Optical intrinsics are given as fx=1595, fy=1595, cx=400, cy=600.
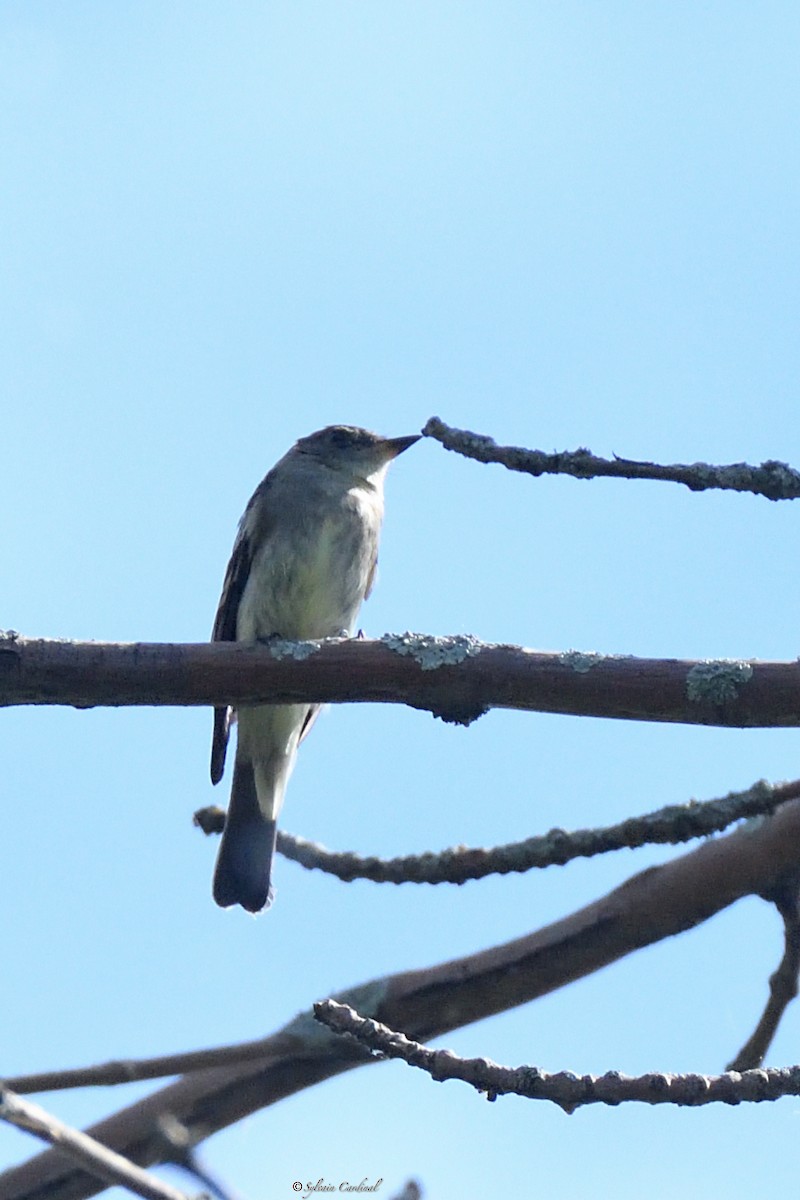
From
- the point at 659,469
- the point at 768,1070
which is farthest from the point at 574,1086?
the point at 659,469

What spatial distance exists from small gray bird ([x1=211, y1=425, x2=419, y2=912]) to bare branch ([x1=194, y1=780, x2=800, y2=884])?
85.3 inches

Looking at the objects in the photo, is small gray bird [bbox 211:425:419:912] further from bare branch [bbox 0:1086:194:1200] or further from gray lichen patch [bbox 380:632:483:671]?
bare branch [bbox 0:1086:194:1200]

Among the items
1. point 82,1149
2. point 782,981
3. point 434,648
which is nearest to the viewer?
point 82,1149

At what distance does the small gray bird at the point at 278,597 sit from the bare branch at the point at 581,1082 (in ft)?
11.3

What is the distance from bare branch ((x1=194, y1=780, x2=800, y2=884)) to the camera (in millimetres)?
3672

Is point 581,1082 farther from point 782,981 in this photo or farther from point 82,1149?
point 82,1149

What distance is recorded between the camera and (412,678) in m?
3.50

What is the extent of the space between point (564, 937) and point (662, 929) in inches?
9.5

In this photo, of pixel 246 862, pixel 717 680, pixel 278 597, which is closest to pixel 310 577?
pixel 278 597

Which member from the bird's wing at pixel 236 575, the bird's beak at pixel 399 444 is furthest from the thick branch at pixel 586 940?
the bird's beak at pixel 399 444

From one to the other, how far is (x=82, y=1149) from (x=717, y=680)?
161cm

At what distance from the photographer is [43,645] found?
3516 millimetres

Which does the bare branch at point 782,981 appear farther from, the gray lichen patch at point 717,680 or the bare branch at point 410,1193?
the bare branch at point 410,1193

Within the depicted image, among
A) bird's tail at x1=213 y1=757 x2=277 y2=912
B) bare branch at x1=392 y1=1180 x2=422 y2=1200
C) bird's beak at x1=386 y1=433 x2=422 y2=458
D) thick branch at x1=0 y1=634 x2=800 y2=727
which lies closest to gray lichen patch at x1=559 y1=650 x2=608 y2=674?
thick branch at x1=0 y1=634 x2=800 y2=727
